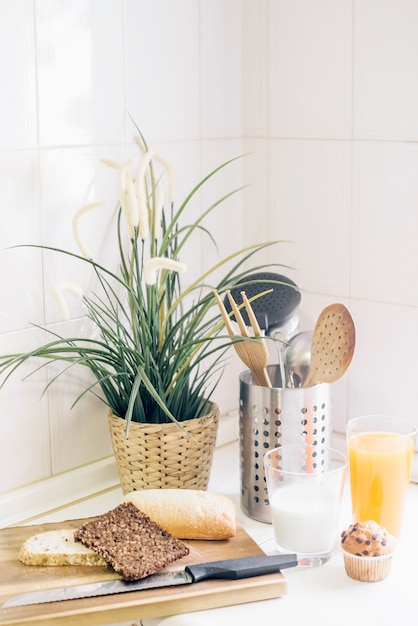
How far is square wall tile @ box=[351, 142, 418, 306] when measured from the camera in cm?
138

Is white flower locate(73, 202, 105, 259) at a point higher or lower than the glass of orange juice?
higher

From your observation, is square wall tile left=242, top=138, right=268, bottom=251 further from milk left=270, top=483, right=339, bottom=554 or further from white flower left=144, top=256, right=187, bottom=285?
milk left=270, top=483, right=339, bottom=554

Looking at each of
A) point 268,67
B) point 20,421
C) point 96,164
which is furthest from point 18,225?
point 268,67

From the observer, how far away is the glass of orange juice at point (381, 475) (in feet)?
3.95

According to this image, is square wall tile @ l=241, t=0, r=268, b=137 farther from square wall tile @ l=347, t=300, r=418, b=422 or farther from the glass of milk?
the glass of milk

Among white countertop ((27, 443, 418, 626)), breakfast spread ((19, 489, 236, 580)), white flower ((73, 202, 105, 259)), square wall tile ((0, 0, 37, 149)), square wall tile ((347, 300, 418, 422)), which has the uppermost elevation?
square wall tile ((0, 0, 37, 149))

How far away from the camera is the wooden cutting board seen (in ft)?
3.29

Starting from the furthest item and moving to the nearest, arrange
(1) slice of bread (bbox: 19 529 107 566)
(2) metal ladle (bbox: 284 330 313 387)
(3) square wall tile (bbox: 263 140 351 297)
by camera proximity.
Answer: (3) square wall tile (bbox: 263 140 351 297) → (2) metal ladle (bbox: 284 330 313 387) → (1) slice of bread (bbox: 19 529 107 566)

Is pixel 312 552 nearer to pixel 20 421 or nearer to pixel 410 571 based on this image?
pixel 410 571

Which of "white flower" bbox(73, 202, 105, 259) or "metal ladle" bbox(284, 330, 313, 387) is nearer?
"white flower" bbox(73, 202, 105, 259)

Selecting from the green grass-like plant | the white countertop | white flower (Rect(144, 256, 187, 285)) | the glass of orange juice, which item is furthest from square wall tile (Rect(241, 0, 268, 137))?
the white countertop

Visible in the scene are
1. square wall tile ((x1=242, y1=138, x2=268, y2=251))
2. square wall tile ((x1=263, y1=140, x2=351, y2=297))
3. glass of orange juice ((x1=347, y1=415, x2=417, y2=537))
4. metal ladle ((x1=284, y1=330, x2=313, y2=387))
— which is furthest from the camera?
square wall tile ((x1=242, y1=138, x2=268, y2=251))

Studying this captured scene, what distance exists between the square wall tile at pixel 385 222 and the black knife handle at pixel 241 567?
0.50m

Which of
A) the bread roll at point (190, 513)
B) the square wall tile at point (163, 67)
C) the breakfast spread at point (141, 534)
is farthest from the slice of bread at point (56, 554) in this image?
the square wall tile at point (163, 67)
